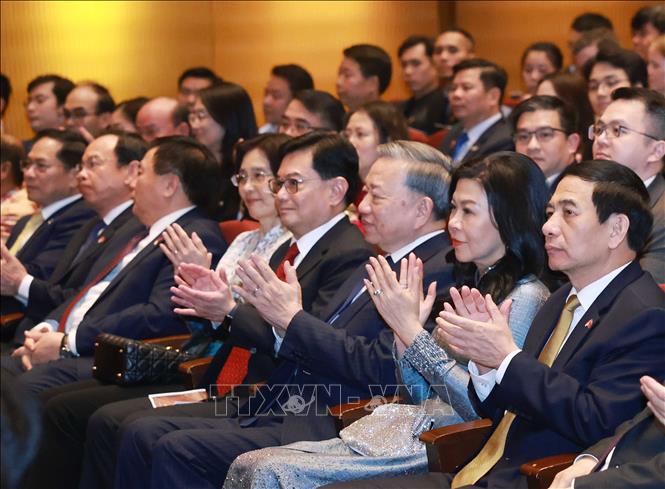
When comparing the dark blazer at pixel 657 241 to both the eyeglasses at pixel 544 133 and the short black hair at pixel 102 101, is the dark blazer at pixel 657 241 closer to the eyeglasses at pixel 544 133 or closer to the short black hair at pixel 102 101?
the eyeglasses at pixel 544 133

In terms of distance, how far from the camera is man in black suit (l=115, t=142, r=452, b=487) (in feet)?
11.0

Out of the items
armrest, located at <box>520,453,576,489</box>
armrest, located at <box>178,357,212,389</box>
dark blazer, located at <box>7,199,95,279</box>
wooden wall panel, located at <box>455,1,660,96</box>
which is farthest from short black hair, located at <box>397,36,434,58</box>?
armrest, located at <box>520,453,576,489</box>

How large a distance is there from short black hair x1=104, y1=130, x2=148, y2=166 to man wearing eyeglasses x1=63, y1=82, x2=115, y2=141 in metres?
1.71

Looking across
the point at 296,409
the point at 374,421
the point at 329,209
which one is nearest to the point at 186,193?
the point at 329,209

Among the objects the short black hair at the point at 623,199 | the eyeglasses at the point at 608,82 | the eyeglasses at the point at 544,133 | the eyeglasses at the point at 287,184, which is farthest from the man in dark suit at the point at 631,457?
the eyeglasses at the point at 608,82

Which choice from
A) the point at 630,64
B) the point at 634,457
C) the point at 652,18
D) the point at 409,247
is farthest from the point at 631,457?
the point at 652,18

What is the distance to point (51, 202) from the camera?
5.88m

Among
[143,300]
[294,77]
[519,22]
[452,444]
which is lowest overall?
[143,300]

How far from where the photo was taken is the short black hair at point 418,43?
743 centimetres

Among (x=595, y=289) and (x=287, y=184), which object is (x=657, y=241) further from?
(x=287, y=184)

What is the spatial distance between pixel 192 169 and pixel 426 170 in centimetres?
139

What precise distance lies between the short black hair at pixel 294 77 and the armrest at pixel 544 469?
176 inches

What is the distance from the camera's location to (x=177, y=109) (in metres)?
6.27

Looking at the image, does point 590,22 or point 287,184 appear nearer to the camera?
point 287,184
